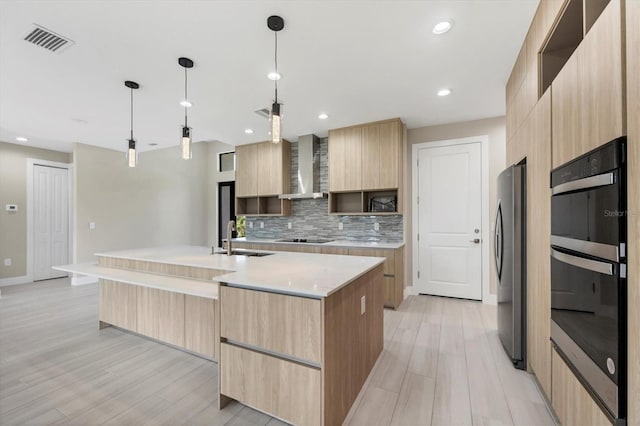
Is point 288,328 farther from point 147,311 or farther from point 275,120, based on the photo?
point 147,311

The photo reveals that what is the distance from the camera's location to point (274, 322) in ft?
5.19

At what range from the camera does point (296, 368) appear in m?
1.53

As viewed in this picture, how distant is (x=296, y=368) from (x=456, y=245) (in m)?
3.34

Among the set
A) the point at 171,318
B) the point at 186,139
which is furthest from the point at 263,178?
the point at 171,318

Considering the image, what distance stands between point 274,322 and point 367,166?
3.01 meters

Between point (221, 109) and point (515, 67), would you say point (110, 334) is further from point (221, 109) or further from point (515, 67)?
point (515, 67)

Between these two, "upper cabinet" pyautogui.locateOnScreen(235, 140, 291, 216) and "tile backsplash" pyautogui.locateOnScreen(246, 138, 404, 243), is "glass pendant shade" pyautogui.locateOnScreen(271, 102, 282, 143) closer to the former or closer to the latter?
"tile backsplash" pyautogui.locateOnScreen(246, 138, 404, 243)

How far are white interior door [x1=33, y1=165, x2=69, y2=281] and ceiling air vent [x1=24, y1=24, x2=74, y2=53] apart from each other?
15.1 feet

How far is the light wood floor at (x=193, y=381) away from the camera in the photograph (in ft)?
5.73

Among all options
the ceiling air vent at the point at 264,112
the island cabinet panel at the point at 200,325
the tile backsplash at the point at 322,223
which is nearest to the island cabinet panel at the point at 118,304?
the island cabinet panel at the point at 200,325

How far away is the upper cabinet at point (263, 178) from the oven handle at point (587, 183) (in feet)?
12.9

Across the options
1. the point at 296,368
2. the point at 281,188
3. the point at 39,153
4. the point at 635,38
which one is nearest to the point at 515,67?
the point at 635,38

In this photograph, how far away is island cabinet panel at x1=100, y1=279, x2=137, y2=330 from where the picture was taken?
2840mm

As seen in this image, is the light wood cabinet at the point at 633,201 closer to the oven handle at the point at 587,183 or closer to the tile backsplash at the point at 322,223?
the oven handle at the point at 587,183
